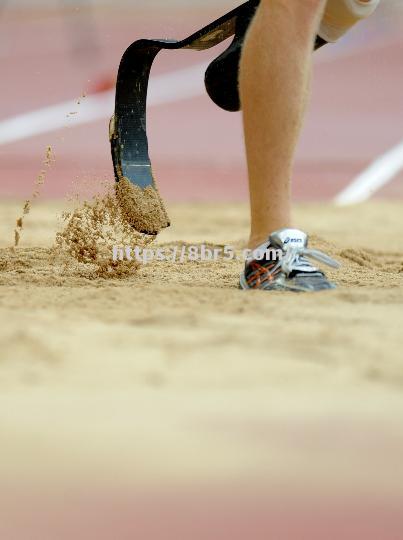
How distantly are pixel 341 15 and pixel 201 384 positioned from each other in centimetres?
133

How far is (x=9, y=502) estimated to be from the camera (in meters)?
1.12

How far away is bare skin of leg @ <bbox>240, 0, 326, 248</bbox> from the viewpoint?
2.16 meters

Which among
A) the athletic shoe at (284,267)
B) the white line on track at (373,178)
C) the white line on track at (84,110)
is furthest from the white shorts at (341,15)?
the white line on track at (84,110)

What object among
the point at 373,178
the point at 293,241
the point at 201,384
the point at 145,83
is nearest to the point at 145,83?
the point at 145,83

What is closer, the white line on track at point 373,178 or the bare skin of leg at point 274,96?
the bare skin of leg at point 274,96

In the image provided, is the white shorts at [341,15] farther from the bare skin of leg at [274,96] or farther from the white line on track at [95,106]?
the white line on track at [95,106]

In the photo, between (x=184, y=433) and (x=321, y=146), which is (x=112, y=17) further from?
(x=184, y=433)

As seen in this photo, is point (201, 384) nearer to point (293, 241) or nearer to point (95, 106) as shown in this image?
point (293, 241)

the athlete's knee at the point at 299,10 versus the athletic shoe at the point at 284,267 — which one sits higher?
the athlete's knee at the point at 299,10

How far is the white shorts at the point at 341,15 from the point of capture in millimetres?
2359

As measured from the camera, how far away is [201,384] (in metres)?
1.40

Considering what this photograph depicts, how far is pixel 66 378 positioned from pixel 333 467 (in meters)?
0.43

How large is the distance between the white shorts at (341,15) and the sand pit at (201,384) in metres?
0.72

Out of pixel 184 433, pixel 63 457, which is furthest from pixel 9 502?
pixel 184 433
